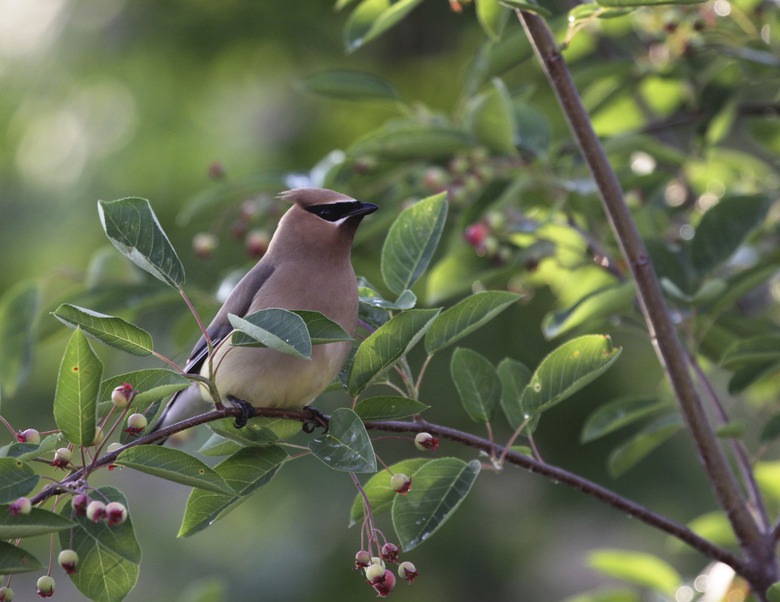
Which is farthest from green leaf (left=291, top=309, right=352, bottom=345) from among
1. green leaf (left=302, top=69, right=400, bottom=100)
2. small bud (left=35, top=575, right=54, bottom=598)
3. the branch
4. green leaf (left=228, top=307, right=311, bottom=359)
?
green leaf (left=302, top=69, right=400, bottom=100)

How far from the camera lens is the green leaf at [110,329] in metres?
1.60

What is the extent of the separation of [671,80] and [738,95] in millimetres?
249

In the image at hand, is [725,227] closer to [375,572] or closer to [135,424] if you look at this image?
[375,572]

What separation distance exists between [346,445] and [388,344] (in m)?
0.21

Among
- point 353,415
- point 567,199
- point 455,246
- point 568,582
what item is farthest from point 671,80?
point 568,582

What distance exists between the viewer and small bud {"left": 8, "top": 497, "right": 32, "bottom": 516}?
4.75ft

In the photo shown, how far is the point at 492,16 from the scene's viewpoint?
91.0 inches

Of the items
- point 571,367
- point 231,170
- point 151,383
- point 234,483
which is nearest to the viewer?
point 151,383

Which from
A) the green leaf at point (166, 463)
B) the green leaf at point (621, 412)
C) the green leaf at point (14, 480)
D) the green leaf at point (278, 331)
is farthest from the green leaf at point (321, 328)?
the green leaf at point (621, 412)

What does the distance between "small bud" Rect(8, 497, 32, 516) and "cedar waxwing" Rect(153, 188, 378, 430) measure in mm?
Result: 659

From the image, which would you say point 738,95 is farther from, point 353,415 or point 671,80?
point 353,415

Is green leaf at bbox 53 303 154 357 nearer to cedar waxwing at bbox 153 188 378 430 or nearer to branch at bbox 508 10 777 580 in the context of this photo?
cedar waxwing at bbox 153 188 378 430

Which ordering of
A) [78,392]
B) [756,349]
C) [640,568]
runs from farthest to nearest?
[640,568]
[756,349]
[78,392]

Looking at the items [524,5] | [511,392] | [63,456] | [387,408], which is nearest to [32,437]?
[63,456]
